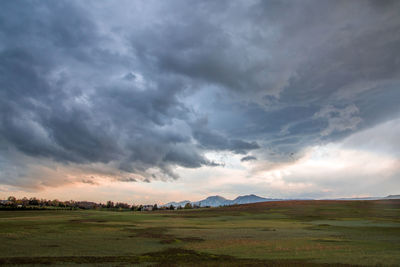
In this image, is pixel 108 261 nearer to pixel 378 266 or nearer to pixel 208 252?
pixel 208 252

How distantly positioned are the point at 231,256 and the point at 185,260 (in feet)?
14.8

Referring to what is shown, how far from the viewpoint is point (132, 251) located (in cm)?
2847

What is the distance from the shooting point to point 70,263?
885 inches

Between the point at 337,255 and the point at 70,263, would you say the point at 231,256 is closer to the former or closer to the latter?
the point at 337,255

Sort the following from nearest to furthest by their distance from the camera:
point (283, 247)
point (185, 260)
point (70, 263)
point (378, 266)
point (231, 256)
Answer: point (378, 266) < point (70, 263) < point (185, 260) < point (231, 256) < point (283, 247)

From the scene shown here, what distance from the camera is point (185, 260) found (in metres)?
24.3

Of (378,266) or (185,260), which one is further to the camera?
(185,260)

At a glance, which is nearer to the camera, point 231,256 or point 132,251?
Result: point 231,256

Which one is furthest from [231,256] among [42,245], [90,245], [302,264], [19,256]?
[42,245]

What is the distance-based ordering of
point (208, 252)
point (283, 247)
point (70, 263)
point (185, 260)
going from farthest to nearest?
point (283, 247) < point (208, 252) < point (185, 260) < point (70, 263)

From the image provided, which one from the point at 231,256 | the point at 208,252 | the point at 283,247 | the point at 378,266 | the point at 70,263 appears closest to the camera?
the point at 378,266

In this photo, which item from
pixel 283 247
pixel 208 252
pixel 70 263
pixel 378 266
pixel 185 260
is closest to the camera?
pixel 378 266

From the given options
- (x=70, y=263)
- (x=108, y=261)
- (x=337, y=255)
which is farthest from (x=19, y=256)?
(x=337, y=255)

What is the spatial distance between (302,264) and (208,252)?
377 inches
